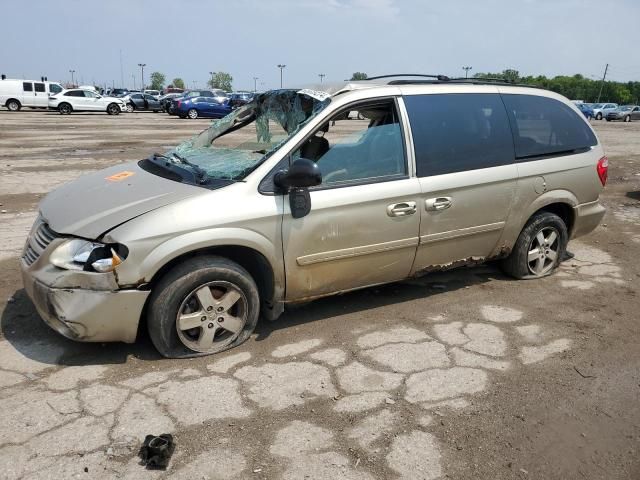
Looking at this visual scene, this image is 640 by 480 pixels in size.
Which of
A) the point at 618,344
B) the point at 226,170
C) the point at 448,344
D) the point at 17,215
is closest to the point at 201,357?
the point at 226,170

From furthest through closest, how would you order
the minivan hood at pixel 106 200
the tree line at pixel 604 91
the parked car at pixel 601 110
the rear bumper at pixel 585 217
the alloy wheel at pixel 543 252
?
the tree line at pixel 604 91
the parked car at pixel 601 110
the rear bumper at pixel 585 217
the alloy wheel at pixel 543 252
the minivan hood at pixel 106 200

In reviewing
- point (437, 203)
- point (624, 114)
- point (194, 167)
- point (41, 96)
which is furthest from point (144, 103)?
point (437, 203)

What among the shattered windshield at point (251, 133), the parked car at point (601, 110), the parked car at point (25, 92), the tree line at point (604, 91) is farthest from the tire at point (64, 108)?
the tree line at point (604, 91)

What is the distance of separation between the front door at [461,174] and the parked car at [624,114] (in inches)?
1848

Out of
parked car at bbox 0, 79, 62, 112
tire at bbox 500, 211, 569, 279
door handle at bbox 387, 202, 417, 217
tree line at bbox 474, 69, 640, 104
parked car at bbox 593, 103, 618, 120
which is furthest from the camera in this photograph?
tree line at bbox 474, 69, 640, 104

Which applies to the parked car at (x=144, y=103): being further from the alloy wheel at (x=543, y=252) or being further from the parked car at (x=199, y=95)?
the alloy wheel at (x=543, y=252)

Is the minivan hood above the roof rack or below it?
below

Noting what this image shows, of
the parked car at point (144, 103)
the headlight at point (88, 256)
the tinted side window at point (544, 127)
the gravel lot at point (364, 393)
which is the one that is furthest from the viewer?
the parked car at point (144, 103)

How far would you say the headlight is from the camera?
3170mm

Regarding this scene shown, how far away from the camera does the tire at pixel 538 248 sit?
4.86 metres

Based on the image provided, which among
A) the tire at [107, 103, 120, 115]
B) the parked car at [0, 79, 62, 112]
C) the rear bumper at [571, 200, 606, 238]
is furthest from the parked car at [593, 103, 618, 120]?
the rear bumper at [571, 200, 606, 238]

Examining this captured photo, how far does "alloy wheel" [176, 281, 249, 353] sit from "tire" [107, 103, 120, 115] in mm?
35034

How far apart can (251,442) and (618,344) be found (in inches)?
110

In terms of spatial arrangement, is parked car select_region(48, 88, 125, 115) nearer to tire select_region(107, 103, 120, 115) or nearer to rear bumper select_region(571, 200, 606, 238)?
tire select_region(107, 103, 120, 115)
